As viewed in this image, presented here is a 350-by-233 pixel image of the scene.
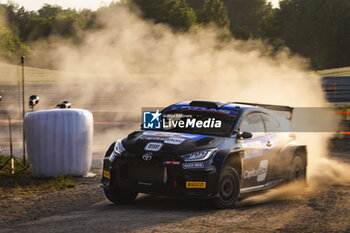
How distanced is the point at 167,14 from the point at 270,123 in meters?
17.8

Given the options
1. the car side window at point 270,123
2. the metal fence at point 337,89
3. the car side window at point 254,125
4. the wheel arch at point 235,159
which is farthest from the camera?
the metal fence at point 337,89

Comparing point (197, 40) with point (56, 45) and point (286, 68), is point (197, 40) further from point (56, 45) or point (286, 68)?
point (56, 45)

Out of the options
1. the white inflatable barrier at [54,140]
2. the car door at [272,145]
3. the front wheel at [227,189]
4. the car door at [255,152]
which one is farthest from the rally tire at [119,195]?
the white inflatable barrier at [54,140]

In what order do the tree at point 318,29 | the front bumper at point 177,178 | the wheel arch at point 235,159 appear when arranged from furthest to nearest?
the tree at point 318,29 < the wheel arch at point 235,159 < the front bumper at point 177,178

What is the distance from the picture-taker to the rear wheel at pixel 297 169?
881 cm

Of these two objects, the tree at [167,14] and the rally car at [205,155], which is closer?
the rally car at [205,155]

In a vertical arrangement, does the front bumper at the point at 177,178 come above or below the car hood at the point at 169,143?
below

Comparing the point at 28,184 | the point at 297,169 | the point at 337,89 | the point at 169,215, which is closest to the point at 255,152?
the point at 297,169

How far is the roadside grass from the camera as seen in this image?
8.97 meters

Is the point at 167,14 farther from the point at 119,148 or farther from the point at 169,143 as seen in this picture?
the point at 169,143

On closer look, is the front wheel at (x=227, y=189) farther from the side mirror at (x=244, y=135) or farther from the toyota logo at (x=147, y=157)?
the toyota logo at (x=147, y=157)

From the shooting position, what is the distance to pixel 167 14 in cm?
2589

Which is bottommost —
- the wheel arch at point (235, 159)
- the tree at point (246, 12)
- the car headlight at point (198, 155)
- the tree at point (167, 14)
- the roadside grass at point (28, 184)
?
the roadside grass at point (28, 184)

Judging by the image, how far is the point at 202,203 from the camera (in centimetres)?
729
